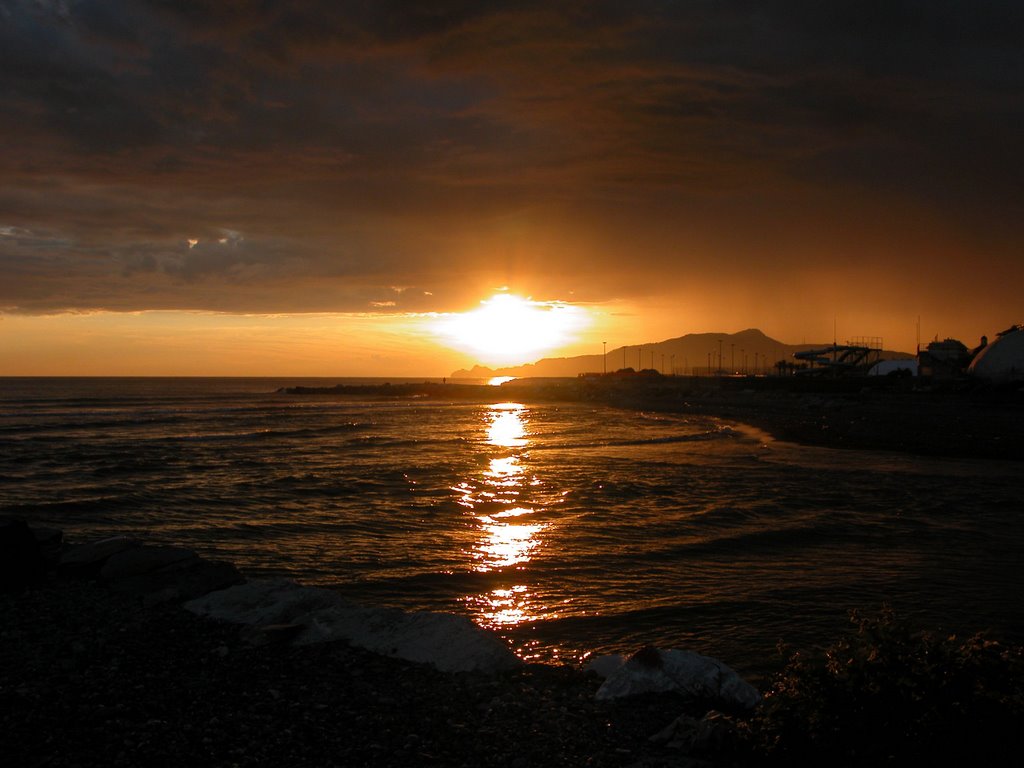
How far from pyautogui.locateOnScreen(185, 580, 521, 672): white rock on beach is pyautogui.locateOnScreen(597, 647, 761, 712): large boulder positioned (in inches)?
51.9

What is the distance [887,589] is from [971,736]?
817 centimetres

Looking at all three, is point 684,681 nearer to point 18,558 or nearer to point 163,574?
point 163,574

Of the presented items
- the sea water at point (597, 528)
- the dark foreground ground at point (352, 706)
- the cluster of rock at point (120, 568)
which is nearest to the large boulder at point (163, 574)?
the cluster of rock at point (120, 568)

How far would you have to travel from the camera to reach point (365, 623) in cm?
943

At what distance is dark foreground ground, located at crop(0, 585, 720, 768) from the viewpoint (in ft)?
20.0

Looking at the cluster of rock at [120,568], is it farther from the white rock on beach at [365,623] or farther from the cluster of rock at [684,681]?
the cluster of rock at [684,681]

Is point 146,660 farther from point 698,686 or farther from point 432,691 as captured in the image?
point 698,686

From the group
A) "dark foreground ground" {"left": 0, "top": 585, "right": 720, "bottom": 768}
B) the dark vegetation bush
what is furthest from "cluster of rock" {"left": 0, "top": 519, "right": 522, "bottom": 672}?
the dark vegetation bush

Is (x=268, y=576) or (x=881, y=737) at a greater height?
(x=881, y=737)

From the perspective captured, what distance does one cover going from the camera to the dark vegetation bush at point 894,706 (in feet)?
17.6

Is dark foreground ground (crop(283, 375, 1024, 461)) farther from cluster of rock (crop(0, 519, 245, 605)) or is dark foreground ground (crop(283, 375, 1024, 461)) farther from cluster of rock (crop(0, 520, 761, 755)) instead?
cluster of rock (crop(0, 519, 245, 605))

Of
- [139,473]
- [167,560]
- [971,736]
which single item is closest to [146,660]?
[167,560]

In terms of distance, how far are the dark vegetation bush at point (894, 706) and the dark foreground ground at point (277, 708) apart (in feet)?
3.35

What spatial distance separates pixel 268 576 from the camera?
14.1 meters
